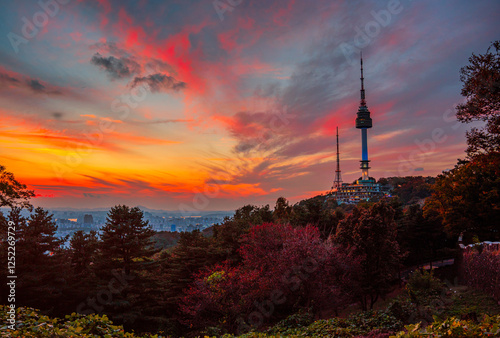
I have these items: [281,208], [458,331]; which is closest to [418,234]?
[281,208]

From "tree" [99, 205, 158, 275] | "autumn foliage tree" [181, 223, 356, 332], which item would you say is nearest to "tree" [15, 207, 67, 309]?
"tree" [99, 205, 158, 275]

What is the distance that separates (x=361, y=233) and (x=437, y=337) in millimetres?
13630

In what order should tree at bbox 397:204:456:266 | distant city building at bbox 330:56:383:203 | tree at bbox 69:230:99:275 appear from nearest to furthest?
tree at bbox 69:230:99:275, tree at bbox 397:204:456:266, distant city building at bbox 330:56:383:203

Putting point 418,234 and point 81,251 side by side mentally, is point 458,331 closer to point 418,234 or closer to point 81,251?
point 81,251

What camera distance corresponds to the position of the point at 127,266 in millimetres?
19578

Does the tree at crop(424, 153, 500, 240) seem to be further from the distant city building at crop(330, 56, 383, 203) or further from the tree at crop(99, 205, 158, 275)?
the distant city building at crop(330, 56, 383, 203)

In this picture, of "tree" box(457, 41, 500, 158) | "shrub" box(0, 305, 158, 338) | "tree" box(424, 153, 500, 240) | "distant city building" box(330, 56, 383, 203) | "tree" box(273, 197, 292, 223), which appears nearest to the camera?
"shrub" box(0, 305, 158, 338)

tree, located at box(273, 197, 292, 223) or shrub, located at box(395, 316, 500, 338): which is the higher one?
tree, located at box(273, 197, 292, 223)

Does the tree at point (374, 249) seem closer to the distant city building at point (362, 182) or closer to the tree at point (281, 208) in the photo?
the tree at point (281, 208)

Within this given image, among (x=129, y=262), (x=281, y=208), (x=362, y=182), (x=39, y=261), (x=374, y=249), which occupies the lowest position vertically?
(x=129, y=262)

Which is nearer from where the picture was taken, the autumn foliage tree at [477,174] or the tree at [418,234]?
the autumn foliage tree at [477,174]

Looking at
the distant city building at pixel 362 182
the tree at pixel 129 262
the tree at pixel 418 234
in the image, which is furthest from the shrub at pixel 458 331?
the distant city building at pixel 362 182

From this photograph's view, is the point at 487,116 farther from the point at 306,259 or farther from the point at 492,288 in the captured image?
Result: the point at 306,259

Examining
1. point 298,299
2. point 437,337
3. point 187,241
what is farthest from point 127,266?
point 437,337
